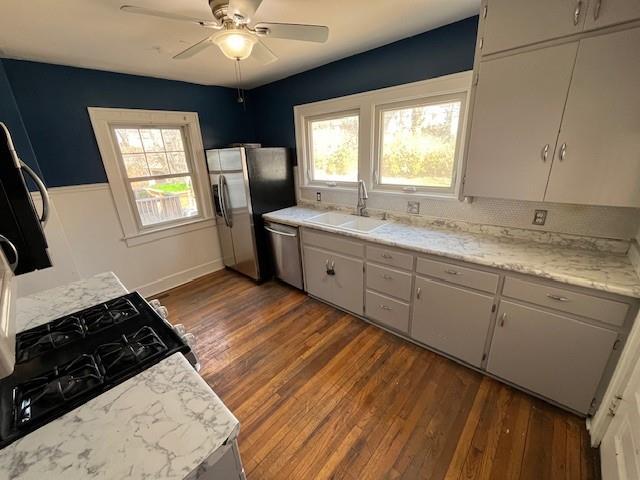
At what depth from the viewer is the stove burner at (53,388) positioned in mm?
738

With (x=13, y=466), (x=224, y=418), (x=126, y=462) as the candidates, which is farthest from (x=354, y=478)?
(x=13, y=466)

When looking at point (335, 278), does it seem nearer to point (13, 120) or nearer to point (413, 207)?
point (413, 207)

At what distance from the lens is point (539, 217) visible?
186 centimetres

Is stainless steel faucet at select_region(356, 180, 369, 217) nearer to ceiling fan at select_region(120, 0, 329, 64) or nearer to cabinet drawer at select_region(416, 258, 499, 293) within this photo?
cabinet drawer at select_region(416, 258, 499, 293)

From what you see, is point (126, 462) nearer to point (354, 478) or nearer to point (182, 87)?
point (354, 478)

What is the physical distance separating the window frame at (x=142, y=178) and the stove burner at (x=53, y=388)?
98.3 inches

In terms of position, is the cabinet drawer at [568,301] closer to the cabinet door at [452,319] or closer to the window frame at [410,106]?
the cabinet door at [452,319]

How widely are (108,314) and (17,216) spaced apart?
52 cm

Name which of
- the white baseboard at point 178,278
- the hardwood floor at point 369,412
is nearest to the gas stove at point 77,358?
the hardwood floor at point 369,412

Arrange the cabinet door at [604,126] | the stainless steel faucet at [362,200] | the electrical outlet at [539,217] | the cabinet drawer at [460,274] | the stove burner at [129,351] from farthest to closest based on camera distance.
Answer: the stainless steel faucet at [362,200] < the electrical outlet at [539,217] < the cabinet drawer at [460,274] < the cabinet door at [604,126] < the stove burner at [129,351]

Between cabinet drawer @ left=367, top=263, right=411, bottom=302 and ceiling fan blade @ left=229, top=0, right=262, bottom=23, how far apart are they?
1819mm

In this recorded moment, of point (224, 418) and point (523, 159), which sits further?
point (523, 159)

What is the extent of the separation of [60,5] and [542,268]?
3095 millimetres

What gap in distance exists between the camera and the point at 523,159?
160cm
